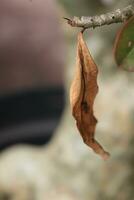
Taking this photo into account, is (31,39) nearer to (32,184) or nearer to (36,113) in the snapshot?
(36,113)

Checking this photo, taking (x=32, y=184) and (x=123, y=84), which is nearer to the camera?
(x=123, y=84)

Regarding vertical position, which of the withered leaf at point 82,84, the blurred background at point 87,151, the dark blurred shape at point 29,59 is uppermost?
the withered leaf at point 82,84

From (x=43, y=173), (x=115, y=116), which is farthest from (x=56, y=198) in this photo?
(x=115, y=116)

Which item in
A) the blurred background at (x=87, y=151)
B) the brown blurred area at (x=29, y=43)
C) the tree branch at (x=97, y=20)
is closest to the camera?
the tree branch at (x=97, y=20)

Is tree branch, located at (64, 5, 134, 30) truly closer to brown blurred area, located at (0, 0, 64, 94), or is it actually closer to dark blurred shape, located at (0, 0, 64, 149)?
dark blurred shape, located at (0, 0, 64, 149)

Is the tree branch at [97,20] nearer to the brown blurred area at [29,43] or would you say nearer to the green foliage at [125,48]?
the green foliage at [125,48]

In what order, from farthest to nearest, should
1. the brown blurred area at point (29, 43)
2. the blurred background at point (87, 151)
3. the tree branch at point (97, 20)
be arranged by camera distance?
the brown blurred area at point (29, 43), the blurred background at point (87, 151), the tree branch at point (97, 20)

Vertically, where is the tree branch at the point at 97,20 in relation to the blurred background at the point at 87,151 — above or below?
above

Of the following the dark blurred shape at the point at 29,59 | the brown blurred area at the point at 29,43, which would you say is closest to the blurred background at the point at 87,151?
the dark blurred shape at the point at 29,59
